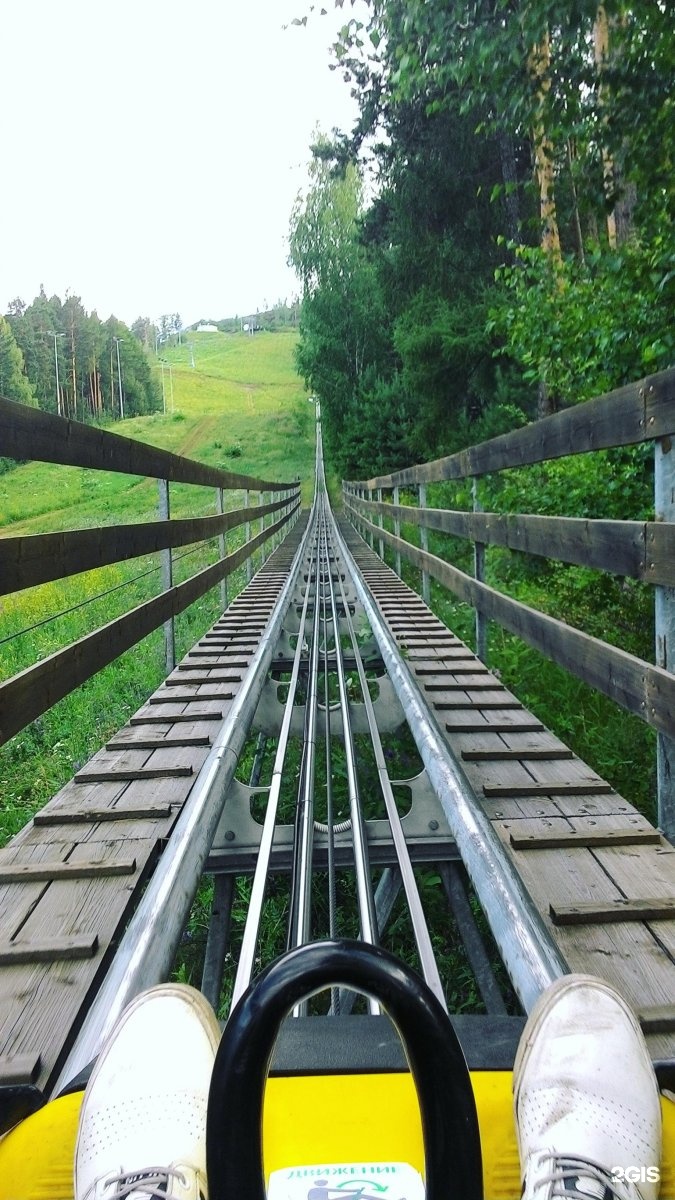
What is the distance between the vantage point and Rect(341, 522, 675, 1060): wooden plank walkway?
1.59m

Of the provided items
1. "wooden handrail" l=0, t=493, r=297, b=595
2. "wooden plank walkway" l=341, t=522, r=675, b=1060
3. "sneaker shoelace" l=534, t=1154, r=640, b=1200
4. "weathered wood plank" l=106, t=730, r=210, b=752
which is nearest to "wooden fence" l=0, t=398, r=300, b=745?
"wooden handrail" l=0, t=493, r=297, b=595

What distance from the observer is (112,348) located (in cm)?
7762

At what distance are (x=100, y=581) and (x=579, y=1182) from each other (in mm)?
8783

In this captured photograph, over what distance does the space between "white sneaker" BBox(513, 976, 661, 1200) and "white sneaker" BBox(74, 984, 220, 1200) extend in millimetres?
351

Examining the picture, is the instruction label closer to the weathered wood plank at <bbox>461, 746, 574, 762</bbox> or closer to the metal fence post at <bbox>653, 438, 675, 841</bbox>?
the metal fence post at <bbox>653, 438, 675, 841</bbox>

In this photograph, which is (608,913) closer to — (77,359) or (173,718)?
(173,718)

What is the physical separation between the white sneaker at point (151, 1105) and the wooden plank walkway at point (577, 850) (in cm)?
73

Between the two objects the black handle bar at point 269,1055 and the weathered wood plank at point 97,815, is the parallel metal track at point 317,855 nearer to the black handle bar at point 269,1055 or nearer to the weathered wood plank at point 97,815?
the weathered wood plank at point 97,815

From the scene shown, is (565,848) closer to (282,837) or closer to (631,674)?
(631,674)

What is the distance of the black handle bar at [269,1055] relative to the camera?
646 mm

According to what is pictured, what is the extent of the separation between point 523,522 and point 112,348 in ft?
262

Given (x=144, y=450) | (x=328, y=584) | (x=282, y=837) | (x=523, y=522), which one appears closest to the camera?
(x=282, y=837)

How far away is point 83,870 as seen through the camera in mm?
2016

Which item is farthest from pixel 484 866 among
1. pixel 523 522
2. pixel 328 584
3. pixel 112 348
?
pixel 112 348
